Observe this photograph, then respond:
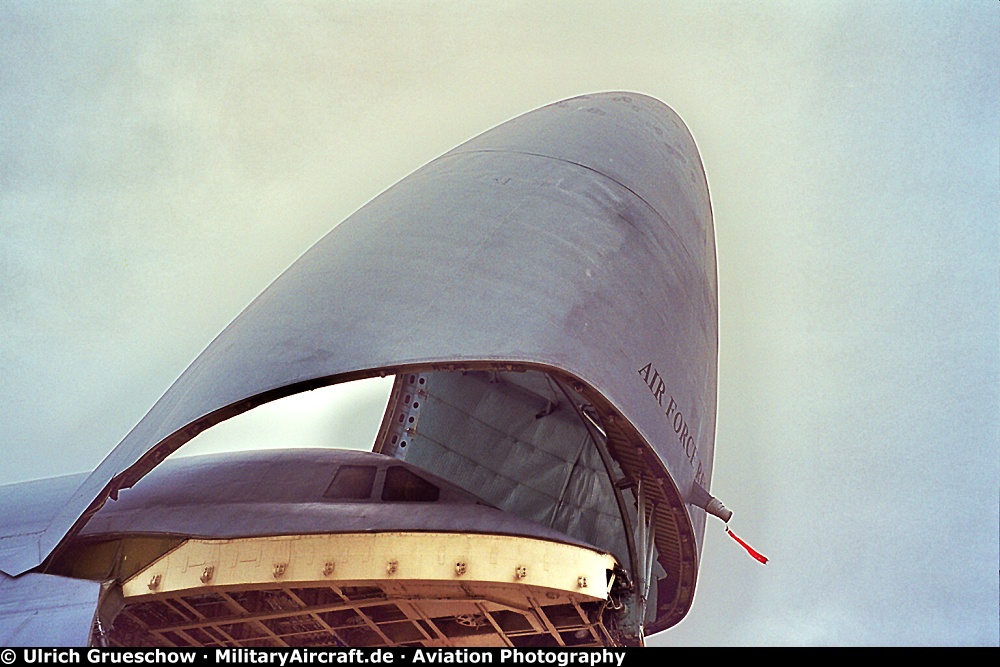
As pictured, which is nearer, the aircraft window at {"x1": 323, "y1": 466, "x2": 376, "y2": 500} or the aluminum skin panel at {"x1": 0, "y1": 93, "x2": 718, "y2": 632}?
the aluminum skin panel at {"x1": 0, "y1": 93, "x2": 718, "y2": 632}

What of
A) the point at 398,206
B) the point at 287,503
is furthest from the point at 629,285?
the point at 287,503

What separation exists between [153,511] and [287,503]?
1450mm

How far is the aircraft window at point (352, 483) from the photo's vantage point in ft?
35.7

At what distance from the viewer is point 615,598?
10305 mm

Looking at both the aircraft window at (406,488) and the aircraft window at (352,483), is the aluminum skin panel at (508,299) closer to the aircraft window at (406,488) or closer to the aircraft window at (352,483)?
the aircraft window at (352,483)

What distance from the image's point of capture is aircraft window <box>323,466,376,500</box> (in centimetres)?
1088

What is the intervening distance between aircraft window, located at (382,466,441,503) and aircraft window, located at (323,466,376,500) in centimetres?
20

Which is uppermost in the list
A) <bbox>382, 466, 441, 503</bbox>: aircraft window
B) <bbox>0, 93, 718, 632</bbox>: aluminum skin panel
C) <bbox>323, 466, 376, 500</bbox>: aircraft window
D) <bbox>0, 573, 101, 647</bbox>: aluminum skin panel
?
<bbox>0, 93, 718, 632</bbox>: aluminum skin panel

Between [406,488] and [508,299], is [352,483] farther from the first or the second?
[508,299]

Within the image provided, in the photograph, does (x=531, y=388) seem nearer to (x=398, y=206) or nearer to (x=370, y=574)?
(x=398, y=206)

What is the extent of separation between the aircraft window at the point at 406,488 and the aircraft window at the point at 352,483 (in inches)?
7.8
